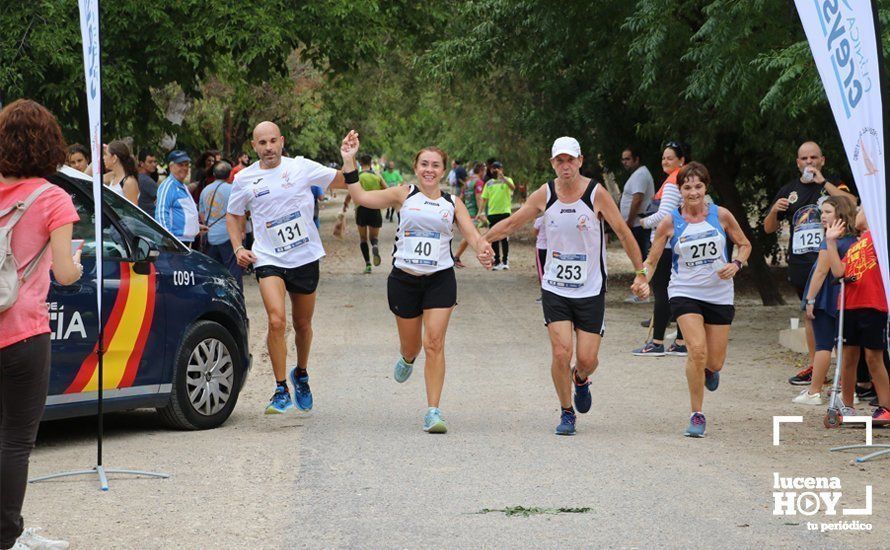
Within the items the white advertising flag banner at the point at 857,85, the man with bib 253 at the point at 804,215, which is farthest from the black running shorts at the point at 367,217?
the white advertising flag banner at the point at 857,85

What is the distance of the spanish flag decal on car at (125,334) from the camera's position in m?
8.59

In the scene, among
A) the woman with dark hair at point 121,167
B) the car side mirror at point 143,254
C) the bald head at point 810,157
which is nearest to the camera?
the car side mirror at point 143,254

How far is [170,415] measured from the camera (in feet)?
30.7

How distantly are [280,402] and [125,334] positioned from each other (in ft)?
5.55

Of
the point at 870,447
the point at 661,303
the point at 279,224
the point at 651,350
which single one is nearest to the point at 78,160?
the point at 279,224

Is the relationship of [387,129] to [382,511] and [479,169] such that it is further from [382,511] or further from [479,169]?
[382,511]

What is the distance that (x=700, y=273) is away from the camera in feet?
31.7

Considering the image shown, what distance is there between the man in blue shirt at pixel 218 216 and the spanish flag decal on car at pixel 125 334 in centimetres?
640

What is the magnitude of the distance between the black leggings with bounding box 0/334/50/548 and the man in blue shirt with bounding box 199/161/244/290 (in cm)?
961

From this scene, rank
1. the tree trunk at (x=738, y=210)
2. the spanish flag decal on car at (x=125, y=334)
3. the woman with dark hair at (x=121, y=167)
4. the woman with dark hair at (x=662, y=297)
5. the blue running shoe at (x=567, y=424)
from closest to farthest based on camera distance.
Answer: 1. the spanish flag decal on car at (x=125, y=334)
2. the blue running shoe at (x=567, y=424)
3. the woman with dark hair at (x=121, y=167)
4. the woman with dark hair at (x=662, y=297)
5. the tree trunk at (x=738, y=210)

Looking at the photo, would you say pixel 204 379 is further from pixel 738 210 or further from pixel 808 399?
pixel 738 210

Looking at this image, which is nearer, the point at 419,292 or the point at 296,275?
the point at 419,292

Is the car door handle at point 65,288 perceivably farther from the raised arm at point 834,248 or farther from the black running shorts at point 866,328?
the black running shorts at point 866,328

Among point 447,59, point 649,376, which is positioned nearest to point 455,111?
point 447,59
